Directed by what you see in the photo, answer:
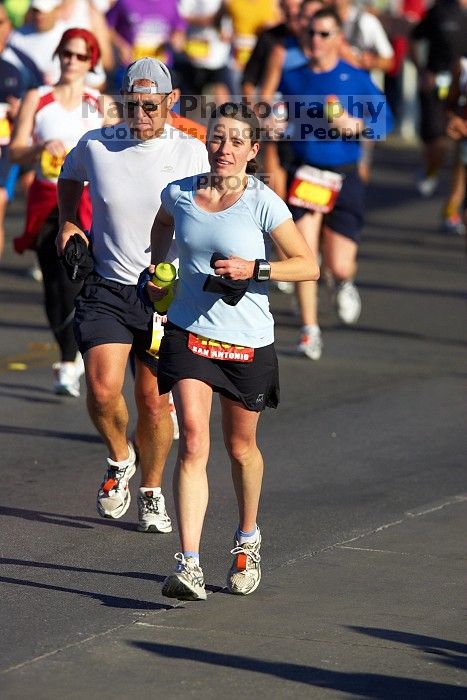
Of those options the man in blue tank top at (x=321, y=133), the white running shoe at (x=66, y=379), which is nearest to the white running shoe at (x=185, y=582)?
the white running shoe at (x=66, y=379)

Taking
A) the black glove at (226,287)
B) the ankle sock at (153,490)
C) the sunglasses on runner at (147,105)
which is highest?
the sunglasses on runner at (147,105)

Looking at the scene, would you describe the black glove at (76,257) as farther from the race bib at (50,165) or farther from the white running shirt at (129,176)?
the race bib at (50,165)

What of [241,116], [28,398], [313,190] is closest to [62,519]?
[241,116]

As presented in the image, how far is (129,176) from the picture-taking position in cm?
730

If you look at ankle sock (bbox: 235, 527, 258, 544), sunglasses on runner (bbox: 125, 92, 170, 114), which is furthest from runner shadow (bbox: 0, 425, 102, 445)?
ankle sock (bbox: 235, 527, 258, 544)

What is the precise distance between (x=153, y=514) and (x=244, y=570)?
3.53 ft

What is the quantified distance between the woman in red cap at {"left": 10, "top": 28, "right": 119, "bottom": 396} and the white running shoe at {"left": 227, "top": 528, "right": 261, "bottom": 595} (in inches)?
142

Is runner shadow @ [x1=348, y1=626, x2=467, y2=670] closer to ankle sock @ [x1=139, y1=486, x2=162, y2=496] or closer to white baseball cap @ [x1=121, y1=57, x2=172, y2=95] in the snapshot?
ankle sock @ [x1=139, y1=486, x2=162, y2=496]

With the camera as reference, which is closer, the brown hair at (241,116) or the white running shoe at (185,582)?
the white running shoe at (185,582)

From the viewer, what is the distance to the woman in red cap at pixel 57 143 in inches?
384

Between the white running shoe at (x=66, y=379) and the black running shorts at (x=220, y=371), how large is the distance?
3.85 m

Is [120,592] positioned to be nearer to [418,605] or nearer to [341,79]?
[418,605]

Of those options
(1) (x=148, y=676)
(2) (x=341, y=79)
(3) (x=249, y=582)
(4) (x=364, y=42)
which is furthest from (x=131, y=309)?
(4) (x=364, y=42)

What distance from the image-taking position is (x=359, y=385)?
10.7 metres
